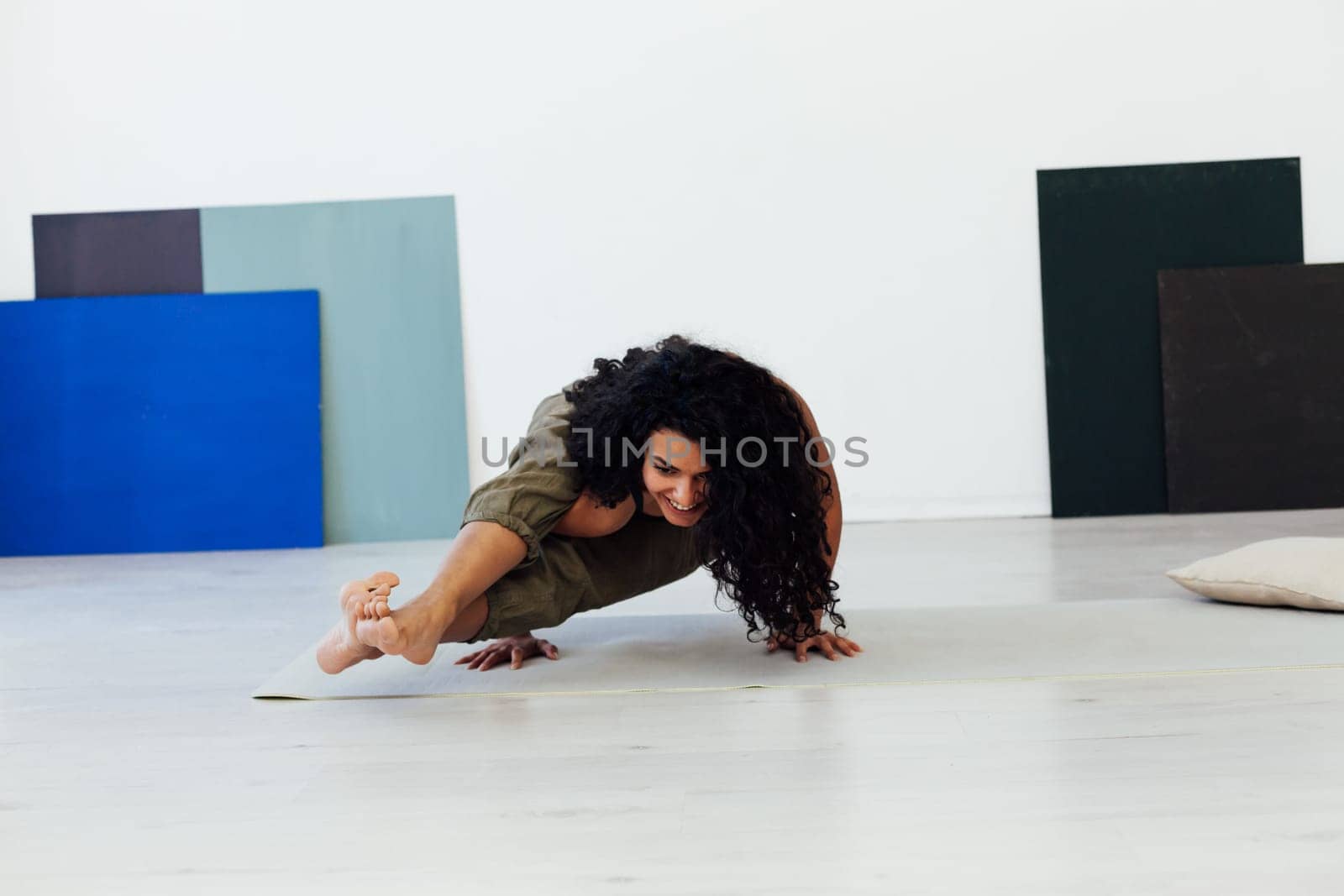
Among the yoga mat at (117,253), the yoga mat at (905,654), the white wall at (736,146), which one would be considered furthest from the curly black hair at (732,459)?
the yoga mat at (117,253)

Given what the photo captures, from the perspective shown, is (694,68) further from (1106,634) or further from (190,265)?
→ (1106,634)

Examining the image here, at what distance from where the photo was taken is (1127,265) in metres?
5.24

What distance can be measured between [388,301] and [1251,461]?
12.1 ft

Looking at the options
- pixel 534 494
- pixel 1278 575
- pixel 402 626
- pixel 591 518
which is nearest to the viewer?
pixel 402 626

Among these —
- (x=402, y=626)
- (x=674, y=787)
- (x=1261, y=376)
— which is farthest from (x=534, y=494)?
(x=1261, y=376)

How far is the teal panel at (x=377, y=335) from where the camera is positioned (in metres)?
5.37

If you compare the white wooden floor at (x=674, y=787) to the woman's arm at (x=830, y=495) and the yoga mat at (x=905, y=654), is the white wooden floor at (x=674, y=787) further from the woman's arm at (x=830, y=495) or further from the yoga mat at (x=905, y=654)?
the woman's arm at (x=830, y=495)

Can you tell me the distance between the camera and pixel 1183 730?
2.21m

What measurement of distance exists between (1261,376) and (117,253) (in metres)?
4.87

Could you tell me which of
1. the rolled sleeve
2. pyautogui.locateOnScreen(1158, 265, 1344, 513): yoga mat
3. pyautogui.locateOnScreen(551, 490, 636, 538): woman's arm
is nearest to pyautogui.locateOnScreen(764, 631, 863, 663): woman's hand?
pyautogui.locateOnScreen(551, 490, 636, 538): woman's arm

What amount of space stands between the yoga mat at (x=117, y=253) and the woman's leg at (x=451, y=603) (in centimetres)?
336

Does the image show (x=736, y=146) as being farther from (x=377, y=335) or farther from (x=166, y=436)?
(x=166, y=436)

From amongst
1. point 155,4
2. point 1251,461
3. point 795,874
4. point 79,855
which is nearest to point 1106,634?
point 795,874

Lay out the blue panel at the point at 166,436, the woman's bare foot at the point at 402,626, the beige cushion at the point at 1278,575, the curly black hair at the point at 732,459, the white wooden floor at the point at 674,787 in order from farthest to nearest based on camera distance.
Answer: the blue panel at the point at 166,436
the beige cushion at the point at 1278,575
the curly black hair at the point at 732,459
the woman's bare foot at the point at 402,626
the white wooden floor at the point at 674,787
